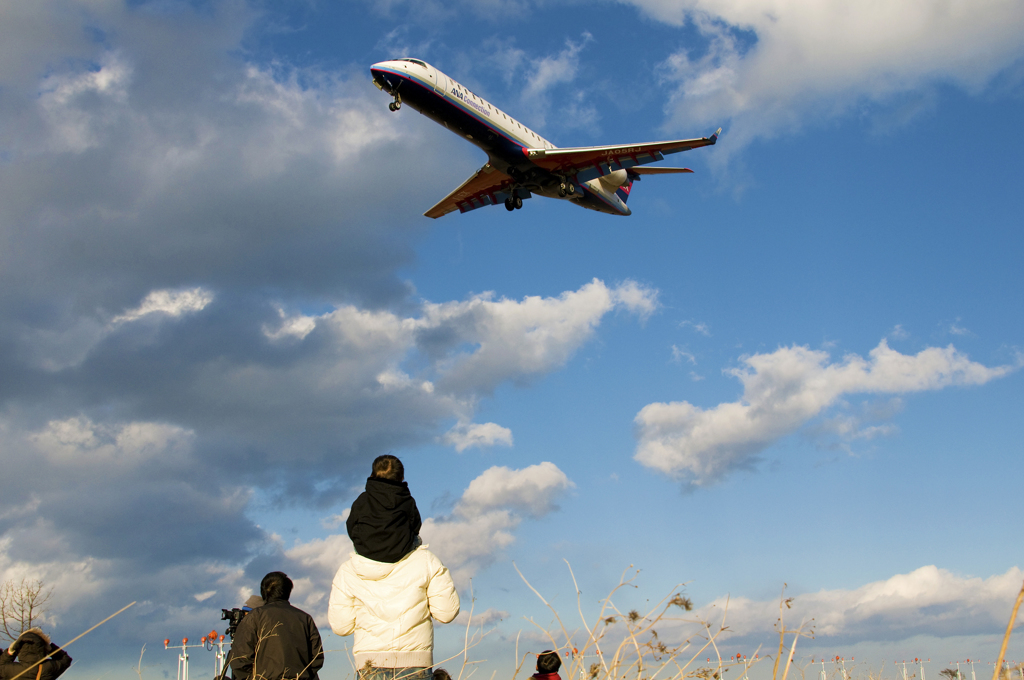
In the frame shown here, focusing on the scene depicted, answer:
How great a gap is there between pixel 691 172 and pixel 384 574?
120 feet

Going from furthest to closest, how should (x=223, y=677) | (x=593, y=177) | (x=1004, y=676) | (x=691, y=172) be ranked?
1. (x=691, y=172)
2. (x=593, y=177)
3. (x=223, y=677)
4. (x=1004, y=676)

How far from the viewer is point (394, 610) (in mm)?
5066

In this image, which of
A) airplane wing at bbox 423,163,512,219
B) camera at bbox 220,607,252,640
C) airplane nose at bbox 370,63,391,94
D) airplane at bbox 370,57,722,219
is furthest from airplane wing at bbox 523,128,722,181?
camera at bbox 220,607,252,640

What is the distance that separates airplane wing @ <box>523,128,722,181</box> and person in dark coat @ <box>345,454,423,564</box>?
2594 centimetres

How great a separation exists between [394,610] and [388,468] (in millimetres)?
913

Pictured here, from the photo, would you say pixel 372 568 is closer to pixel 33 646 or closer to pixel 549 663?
pixel 549 663

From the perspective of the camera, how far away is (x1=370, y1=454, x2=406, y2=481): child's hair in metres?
5.20

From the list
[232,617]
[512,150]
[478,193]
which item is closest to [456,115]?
[512,150]

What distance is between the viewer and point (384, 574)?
512 cm

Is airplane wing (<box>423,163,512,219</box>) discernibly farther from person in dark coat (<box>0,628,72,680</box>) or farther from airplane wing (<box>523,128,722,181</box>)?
person in dark coat (<box>0,628,72,680</box>)

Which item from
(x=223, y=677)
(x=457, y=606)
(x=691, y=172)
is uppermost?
(x=691, y=172)

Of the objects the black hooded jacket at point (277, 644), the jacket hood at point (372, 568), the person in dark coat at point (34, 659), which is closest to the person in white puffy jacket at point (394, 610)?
the jacket hood at point (372, 568)

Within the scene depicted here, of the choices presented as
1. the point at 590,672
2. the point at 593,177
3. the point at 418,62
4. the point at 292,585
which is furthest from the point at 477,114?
the point at 590,672

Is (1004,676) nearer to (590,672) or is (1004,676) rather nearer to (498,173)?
(590,672)
